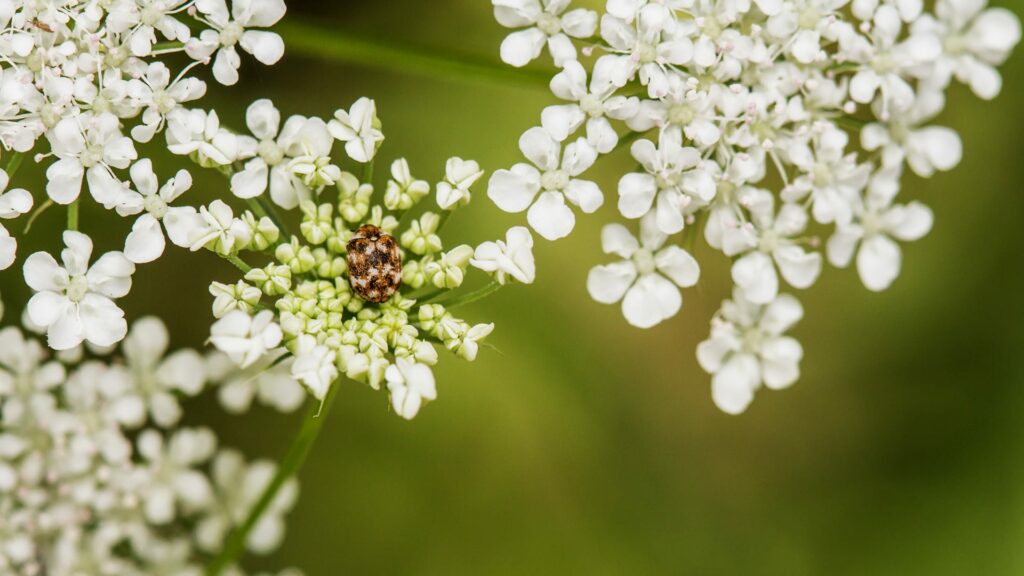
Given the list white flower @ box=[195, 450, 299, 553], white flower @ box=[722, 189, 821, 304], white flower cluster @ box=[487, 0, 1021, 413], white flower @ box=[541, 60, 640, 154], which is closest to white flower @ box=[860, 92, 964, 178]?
white flower cluster @ box=[487, 0, 1021, 413]

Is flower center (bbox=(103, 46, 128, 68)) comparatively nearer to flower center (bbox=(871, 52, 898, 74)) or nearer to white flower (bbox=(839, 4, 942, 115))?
white flower (bbox=(839, 4, 942, 115))

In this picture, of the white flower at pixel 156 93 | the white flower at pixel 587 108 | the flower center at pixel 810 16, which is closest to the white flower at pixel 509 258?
the white flower at pixel 587 108

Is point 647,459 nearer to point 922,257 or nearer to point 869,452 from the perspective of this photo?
point 869,452

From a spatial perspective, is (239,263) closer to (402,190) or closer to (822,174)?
(402,190)

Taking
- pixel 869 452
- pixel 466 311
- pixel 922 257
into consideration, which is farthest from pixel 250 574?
pixel 922 257

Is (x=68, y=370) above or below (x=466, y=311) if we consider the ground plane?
below

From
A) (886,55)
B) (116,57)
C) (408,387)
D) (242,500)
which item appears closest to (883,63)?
(886,55)

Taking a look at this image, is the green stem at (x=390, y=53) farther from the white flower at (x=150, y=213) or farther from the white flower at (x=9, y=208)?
the white flower at (x=9, y=208)
